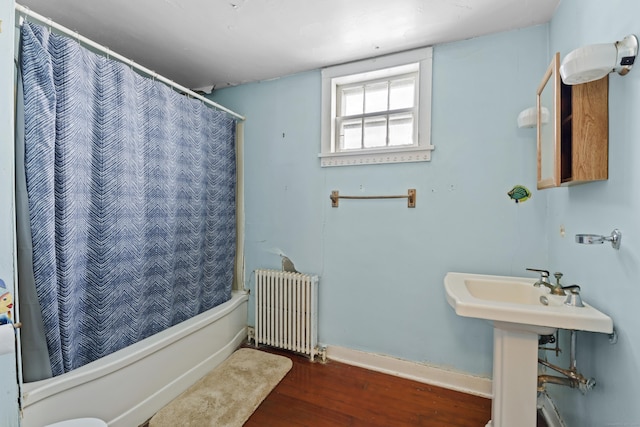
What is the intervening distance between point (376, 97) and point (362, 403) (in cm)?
214

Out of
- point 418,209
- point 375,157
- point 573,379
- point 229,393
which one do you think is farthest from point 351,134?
point 229,393

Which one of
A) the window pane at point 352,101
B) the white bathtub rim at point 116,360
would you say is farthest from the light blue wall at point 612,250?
the white bathtub rim at point 116,360

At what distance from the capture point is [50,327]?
1.22 m

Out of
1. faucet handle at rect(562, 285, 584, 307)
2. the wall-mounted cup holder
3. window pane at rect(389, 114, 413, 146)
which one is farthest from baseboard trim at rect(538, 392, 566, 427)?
window pane at rect(389, 114, 413, 146)

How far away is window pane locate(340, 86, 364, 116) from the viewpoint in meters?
2.17

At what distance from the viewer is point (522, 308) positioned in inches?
43.0

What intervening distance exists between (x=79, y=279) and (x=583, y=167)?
228 centimetres

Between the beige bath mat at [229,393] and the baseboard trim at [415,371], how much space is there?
0.45 metres

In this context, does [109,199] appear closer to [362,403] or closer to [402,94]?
[362,403]

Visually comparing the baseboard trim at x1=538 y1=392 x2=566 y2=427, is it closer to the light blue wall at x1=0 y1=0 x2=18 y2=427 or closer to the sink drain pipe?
the sink drain pipe

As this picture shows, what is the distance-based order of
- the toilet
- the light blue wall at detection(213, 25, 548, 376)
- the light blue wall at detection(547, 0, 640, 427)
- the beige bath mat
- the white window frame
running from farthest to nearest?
the white window frame
the light blue wall at detection(213, 25, 548, 376)
the beige bath mat
the toilet
the light blue wall at detection(547, 0, 640, 427)

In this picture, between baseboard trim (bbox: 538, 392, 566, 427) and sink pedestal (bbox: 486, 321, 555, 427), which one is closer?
sink pedestal (bbox: 486, 321, 555, 427)

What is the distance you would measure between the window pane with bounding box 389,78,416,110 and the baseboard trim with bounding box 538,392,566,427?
201 centimetres

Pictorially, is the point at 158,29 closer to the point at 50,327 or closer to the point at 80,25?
the point at 80,25
